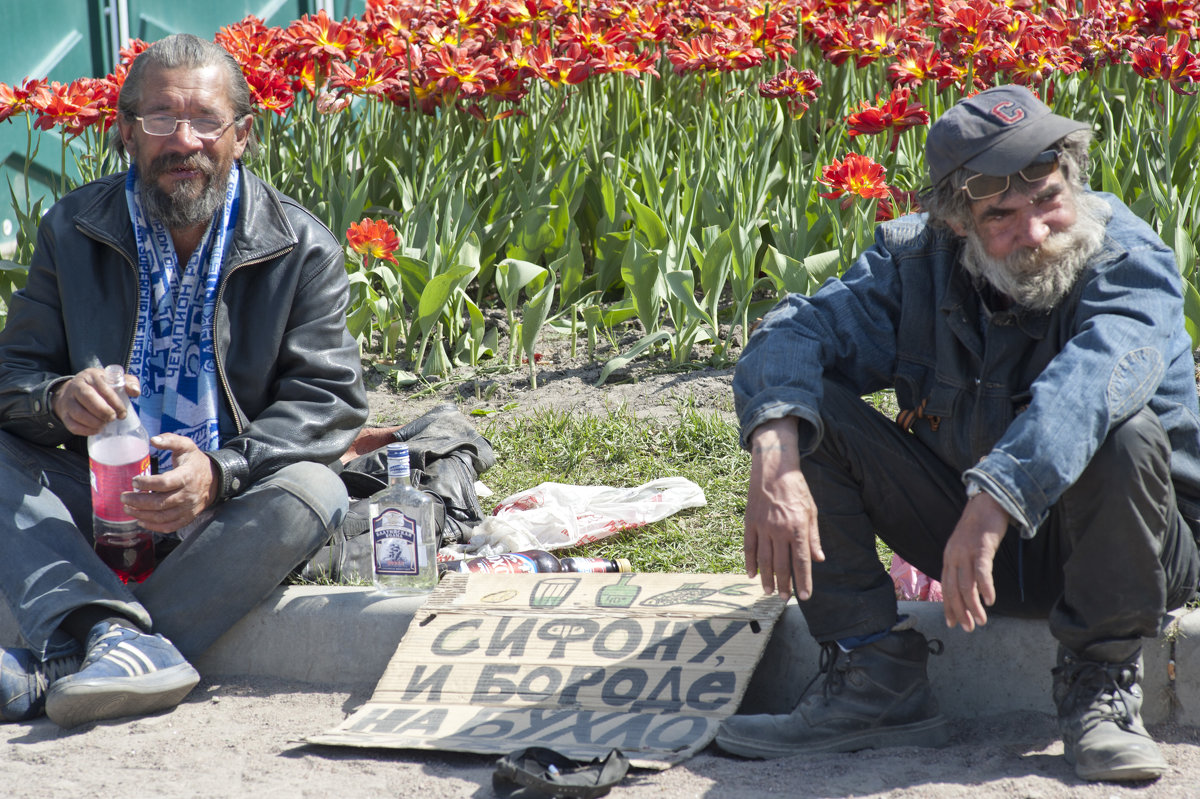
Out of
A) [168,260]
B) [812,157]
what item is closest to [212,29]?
[812,157]

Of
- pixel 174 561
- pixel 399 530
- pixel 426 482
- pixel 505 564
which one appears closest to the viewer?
pixel 174 561

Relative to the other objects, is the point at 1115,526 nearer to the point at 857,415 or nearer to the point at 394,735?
the point at 857,415

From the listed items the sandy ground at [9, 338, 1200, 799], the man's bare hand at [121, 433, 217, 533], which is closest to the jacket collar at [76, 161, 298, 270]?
the man's bare hand at [121, 433, 217, 533]

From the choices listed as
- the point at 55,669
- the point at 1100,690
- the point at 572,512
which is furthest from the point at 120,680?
the point at 1100,690

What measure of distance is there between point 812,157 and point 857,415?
3.24 meters

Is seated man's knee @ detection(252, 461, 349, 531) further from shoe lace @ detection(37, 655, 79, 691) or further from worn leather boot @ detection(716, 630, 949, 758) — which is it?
worn leather boot @ detection(716, 630, 949, 758)

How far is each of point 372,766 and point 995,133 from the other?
163 centimetres

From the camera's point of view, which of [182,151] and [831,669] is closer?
[831,669]

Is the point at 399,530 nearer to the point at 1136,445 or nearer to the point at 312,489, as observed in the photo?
the point at 312,489

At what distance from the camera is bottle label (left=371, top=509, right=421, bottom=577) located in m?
2.98

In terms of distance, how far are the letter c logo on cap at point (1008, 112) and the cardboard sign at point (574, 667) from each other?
42.5 inches

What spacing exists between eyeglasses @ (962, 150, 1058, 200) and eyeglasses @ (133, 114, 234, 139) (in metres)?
1.78

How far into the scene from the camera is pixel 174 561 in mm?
2832

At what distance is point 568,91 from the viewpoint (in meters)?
5.52
